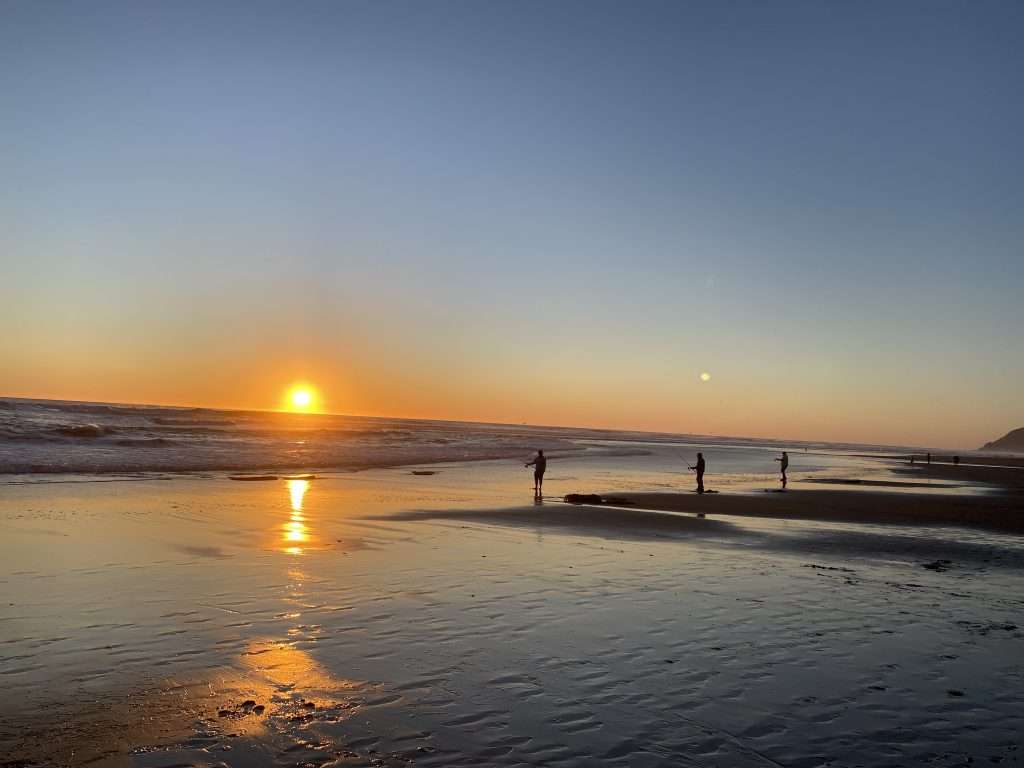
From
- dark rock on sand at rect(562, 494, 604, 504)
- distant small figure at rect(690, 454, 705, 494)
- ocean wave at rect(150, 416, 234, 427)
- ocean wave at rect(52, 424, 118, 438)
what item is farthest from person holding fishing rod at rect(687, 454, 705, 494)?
ocean wave at rect(150, 416, 234, 427)

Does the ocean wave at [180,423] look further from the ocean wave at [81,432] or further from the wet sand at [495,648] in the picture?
the wet sand at [495,648]

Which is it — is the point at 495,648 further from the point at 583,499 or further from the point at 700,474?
the point at 700,474

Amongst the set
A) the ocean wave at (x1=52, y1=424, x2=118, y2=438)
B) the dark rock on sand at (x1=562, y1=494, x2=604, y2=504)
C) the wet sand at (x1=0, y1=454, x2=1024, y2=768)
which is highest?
the ocean wave at (x1=52, y1=424, x2=118, y2=438)

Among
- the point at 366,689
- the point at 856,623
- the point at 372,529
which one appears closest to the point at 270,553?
the point at 372,529

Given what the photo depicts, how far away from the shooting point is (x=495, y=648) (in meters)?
8.80

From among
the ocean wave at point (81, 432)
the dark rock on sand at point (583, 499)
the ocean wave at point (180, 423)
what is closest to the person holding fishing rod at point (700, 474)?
the dark rock on sand at point (583, 499)

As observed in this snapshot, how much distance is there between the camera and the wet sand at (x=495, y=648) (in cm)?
616

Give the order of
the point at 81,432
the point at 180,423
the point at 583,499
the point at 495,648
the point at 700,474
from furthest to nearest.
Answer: the point at 180,423 < the point at 81,432 < the point at 700,474 < the point at 583,499 < the point at 495,648

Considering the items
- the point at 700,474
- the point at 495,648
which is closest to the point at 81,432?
the point at 700,474

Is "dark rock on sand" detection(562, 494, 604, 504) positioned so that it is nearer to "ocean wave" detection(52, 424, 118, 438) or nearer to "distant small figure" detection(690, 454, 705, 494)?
"distant small figure" detection(690, 454, 705, 494)

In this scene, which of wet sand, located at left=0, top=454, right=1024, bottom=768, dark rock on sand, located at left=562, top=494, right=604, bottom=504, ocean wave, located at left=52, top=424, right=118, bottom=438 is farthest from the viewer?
ocean wave, located at left=52, top=424, right=118, bottom=438

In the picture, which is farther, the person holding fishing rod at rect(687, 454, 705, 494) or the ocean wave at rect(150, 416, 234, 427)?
the ocean wave at rect(150, 416, 234, 427)

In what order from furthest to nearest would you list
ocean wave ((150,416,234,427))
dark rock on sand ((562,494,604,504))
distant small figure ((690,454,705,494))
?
ocean wave ((150,416,234,427)) < distant small figure ((690,454,705,494)) < dark rock on sand ((562,494,604,504))

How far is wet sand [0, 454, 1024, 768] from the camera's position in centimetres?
616
